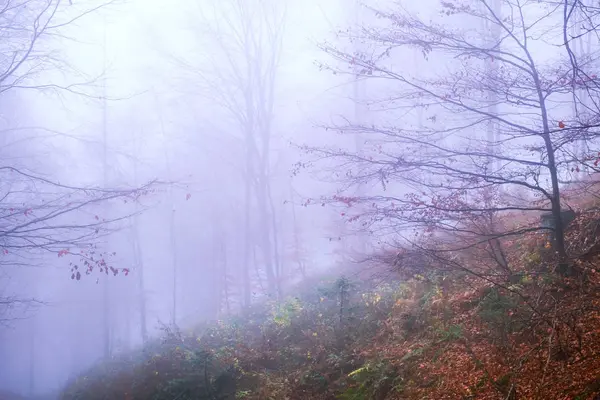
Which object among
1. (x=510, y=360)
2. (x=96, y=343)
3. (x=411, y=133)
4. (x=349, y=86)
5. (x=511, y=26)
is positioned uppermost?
(x=349, y=86)

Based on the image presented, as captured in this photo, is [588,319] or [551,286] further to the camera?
[551,286]

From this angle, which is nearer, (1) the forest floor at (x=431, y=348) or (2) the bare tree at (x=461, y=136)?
(1) the forest floor at (x=431, y=348)

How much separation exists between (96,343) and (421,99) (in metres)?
52.5

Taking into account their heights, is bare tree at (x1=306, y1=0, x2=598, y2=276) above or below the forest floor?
above

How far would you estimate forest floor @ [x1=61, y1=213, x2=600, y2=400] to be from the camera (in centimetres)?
464

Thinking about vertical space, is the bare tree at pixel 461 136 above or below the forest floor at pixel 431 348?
above

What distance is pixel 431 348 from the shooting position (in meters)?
6.19

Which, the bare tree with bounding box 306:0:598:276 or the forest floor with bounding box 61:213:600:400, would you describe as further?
the bare tree with bounding box 306:0:598:276

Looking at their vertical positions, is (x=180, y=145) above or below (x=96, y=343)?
above

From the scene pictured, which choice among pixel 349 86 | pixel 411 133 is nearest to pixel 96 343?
pixel 349 86

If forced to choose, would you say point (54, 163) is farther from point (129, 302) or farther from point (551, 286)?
point (129, 302)

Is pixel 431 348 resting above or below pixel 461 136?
below

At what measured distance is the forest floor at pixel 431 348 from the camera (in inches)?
183

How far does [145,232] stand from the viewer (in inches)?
2514
